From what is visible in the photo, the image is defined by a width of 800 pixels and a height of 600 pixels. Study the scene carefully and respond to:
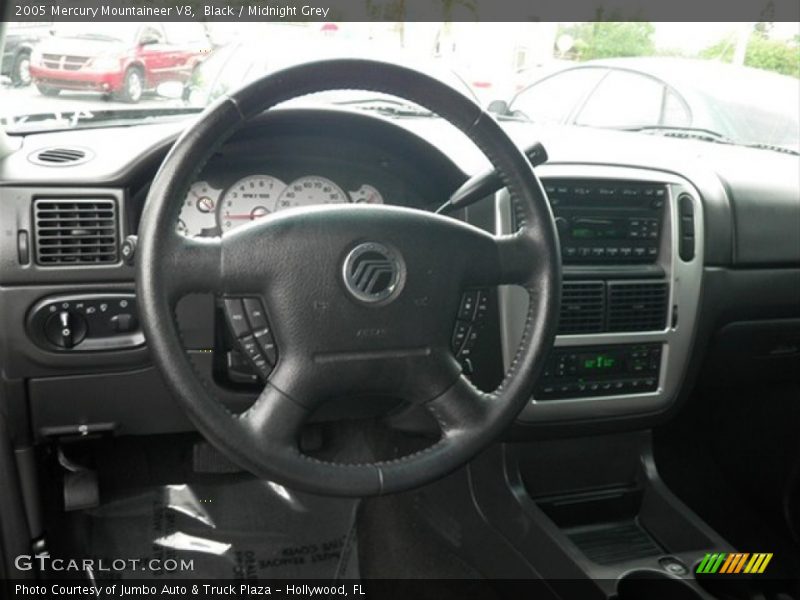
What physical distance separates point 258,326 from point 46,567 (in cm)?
90

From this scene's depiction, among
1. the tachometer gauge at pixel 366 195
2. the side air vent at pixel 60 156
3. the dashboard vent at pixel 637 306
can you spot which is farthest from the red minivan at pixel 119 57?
the dashboard vent at pixel 637 306

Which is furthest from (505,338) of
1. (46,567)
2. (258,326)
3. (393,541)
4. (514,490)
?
(46,567)

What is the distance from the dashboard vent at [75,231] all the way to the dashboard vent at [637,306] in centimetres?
106

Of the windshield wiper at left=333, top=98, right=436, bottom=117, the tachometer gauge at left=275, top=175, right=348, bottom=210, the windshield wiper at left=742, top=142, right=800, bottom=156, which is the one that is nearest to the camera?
the tachometer gauge at left=275, top=175, right=348, bottom=210

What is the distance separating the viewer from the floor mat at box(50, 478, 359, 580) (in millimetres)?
2010

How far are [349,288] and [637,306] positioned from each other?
0.91m

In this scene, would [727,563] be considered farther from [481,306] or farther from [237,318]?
[237,318]

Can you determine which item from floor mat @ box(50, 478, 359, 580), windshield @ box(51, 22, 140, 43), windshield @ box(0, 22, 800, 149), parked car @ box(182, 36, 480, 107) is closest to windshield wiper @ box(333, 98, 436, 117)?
windshield @ box(0, 22, 800, 149)

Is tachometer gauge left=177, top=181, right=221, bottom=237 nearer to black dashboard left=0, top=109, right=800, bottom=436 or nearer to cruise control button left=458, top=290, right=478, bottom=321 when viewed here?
black dashboard left=0, top=109, right=800, bottom=436

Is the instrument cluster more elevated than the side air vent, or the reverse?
the side air vent

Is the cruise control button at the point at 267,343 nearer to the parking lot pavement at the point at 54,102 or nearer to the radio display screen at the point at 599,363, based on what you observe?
the parking lot pavement at the point at 54,102

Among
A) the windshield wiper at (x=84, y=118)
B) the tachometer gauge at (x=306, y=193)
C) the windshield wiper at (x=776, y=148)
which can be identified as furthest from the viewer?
the windshield wiper at (x=776, y=148)

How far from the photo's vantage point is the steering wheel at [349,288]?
1128mm

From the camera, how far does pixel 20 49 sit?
1.54 m
